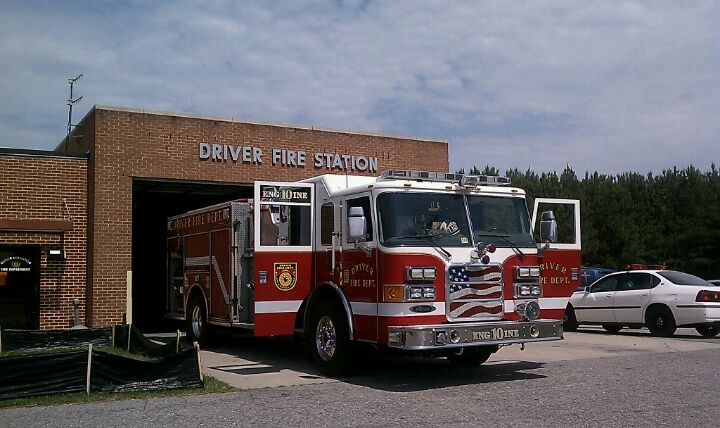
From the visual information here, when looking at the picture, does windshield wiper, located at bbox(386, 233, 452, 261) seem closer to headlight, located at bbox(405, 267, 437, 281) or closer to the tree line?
headlight, located at bbox(405, 267, 437, 281)

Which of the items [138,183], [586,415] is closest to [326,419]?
[586,415]

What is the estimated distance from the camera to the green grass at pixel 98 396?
8.87 m

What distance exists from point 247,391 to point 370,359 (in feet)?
11.0

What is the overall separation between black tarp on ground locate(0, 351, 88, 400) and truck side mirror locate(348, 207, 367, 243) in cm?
366

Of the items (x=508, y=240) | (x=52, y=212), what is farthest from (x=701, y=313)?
(x=52, y=212)

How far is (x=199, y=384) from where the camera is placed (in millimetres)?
9695

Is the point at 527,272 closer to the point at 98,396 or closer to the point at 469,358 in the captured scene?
the point at 469,358

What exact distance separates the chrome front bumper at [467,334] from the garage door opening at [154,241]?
37.4 feet

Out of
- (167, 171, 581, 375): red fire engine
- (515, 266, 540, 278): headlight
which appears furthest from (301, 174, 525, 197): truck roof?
(515, 266, 540, 278): headlight

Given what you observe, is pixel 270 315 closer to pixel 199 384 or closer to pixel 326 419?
pixel 199 384

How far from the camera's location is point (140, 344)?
13016 mm

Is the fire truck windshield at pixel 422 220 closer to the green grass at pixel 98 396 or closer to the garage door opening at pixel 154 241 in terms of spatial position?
the green grass at pixel 98 396

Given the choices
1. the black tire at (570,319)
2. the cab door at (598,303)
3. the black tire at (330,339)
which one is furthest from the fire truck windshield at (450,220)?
the black tire at (570,319)

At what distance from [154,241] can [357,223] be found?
54.9 feet
